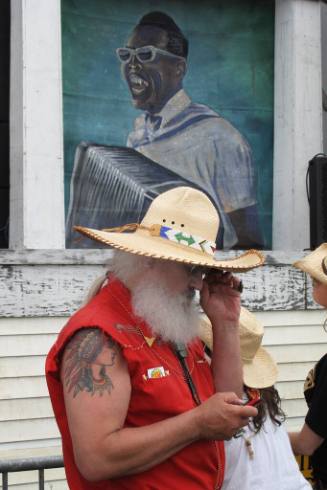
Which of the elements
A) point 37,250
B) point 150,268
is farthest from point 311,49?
point 150,268

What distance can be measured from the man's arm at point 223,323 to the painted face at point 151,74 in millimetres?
4030

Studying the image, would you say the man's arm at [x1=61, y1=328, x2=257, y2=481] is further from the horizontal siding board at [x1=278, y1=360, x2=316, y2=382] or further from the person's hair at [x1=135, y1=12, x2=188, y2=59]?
the person's hair at [x1=135, y1=12, x2=188, y2=59]

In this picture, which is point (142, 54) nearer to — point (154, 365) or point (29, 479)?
point (29, 479)

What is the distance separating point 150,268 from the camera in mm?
2488

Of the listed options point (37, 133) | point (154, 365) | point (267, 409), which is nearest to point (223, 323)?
point (154, 365)

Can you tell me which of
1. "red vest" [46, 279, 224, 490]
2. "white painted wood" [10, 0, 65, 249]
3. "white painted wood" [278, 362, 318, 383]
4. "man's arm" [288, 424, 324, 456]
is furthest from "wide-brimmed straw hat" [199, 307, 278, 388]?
"white painted wood" [278, 362, 318, 383]

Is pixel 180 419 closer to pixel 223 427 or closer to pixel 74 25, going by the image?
pixel 223 427

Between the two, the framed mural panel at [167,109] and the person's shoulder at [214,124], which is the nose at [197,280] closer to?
the framed mural panel at [167,109]

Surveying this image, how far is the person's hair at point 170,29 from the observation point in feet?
21.6

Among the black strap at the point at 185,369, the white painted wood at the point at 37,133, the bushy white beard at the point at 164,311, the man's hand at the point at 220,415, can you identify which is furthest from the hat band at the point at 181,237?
the white painted wood at the point at 37,133

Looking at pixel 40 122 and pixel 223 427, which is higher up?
pixel 40 122

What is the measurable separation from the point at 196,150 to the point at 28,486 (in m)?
2.90

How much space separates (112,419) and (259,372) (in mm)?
1029

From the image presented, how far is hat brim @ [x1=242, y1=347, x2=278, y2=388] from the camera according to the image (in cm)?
304
